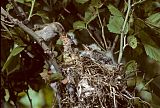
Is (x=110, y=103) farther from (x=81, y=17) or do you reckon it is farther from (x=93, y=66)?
(x=81, y=17)

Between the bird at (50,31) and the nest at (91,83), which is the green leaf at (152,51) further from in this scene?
the bird at (50,31)

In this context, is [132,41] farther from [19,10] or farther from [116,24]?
[19,10]

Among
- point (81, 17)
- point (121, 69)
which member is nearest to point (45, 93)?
point (81, 17)

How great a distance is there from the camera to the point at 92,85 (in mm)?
858

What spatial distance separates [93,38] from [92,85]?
157mm

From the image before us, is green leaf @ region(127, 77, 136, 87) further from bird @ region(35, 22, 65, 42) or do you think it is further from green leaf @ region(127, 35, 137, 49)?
bird @ region(35, 22, 65, 42)

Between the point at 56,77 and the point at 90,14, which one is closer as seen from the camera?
the point at 56,77

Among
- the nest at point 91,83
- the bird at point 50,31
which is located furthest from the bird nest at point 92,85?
the bird at point 50,31

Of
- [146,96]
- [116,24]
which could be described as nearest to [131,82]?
[146,96]

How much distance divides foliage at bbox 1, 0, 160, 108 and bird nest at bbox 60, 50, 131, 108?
1.2 inches

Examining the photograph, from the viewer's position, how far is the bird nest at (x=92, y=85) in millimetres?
851

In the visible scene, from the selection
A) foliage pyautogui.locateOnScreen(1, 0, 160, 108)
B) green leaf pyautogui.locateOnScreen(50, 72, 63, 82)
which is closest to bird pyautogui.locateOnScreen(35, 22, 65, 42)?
foliage pyautogui.locateOnScreen(1, 0, 160, 108)

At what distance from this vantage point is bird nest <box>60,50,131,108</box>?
33.5 inches

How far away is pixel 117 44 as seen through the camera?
3.40 ft
